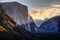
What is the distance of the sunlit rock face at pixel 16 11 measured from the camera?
604 inches

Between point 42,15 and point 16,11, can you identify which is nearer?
point 16,11

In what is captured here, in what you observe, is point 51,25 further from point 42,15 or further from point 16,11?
point 16,11

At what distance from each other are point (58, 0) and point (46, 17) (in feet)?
19.9

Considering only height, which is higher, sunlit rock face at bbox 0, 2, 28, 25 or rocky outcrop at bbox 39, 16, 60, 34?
sunlit rock face at bbox 0, 2, 28, 25

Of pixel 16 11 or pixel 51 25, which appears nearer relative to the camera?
pixel 16 11

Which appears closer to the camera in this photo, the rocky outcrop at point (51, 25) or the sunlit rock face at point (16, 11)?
the sunlit rock face at point (16, 11)

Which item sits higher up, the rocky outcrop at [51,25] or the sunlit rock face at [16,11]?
the sunlit rock face at [16,11]

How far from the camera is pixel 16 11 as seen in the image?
17.1 metres

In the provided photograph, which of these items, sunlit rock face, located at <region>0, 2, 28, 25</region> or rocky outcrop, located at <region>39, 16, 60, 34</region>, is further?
rocky outcrop, located at <region>39, 16, 60, 34</region>

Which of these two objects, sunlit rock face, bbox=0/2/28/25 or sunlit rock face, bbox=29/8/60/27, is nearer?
sunlit rock face, bbox=0/2/28/25

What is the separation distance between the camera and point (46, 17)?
20953mm

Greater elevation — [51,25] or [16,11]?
[16,11]

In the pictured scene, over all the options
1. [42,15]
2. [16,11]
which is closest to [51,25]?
[42,15]

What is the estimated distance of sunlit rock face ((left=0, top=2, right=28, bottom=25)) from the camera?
15.4 meters
